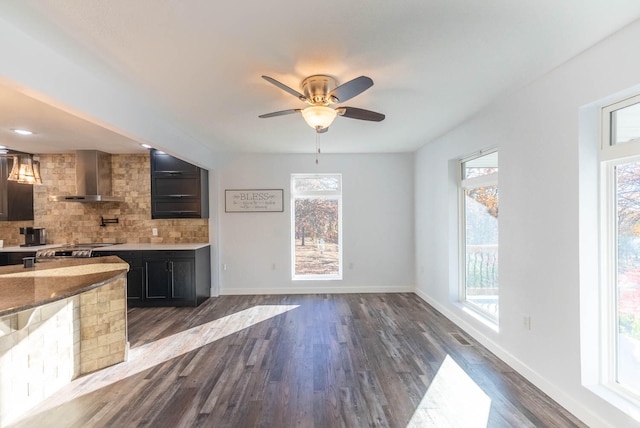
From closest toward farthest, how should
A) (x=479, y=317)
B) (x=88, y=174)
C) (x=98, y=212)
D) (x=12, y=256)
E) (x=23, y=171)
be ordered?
(x=479, y=317)
(x=23, y=171)
(x=12, y=256)
(x=88, y=174)
(x=98, y=212)

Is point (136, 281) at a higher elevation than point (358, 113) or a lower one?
lower

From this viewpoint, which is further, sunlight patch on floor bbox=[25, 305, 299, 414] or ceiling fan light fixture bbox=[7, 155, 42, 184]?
ceiling fan light fixture bbox=[7, 155, 42, 184]

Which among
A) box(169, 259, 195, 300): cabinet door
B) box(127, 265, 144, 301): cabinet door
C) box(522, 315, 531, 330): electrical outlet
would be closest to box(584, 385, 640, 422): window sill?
box(522, 315, 531, 330): electrical outlet

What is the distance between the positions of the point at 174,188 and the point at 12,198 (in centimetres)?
255

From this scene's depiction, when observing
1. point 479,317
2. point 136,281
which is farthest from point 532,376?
point 136,281

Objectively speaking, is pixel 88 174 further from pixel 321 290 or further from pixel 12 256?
pixel 321 290

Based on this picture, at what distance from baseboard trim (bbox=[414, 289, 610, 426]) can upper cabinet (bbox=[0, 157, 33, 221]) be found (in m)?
6.74

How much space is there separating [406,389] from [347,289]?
303 cm

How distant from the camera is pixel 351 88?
6.77 feet

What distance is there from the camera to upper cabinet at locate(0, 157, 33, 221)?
16.0ft

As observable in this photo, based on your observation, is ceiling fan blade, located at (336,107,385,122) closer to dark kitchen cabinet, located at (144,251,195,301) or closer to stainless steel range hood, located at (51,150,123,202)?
dark kitchen cabinet, located at (144,251,195,301)

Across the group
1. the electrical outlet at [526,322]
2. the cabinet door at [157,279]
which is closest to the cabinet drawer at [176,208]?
the cabinet door at [157,279]

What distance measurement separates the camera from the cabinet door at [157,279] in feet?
15.2

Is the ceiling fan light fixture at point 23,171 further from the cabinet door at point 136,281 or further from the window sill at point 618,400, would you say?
the window sill at point 618,400
